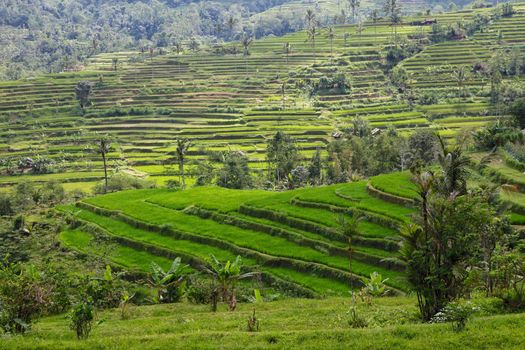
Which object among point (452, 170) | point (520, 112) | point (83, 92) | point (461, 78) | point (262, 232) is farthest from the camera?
point (83, 92)

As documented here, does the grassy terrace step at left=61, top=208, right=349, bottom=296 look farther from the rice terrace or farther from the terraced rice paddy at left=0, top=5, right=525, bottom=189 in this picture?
the terraced rice paddy at left=0, top=5, right=525, bottom=189

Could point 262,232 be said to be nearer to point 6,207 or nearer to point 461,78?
point 6,207

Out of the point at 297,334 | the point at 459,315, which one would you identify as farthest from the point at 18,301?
the point at 459,315

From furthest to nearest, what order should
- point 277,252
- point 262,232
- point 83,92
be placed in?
1. point 83,92
2. point 262,232
3. point 277,252

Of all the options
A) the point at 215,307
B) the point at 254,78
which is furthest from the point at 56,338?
the point at 254,78

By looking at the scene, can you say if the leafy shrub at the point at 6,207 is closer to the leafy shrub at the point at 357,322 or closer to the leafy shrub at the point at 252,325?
the leafy shrub at the point at 252,325

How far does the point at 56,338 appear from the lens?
2081cm

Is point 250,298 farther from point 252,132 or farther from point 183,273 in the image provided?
point 252,132

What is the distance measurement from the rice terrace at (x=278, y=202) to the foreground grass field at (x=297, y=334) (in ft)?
0.28

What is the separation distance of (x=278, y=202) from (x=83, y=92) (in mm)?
76476

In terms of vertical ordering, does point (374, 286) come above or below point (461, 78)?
below

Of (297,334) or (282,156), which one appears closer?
(297,334)

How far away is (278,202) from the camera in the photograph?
45938 mm

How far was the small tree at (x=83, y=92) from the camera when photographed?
4426 inches
